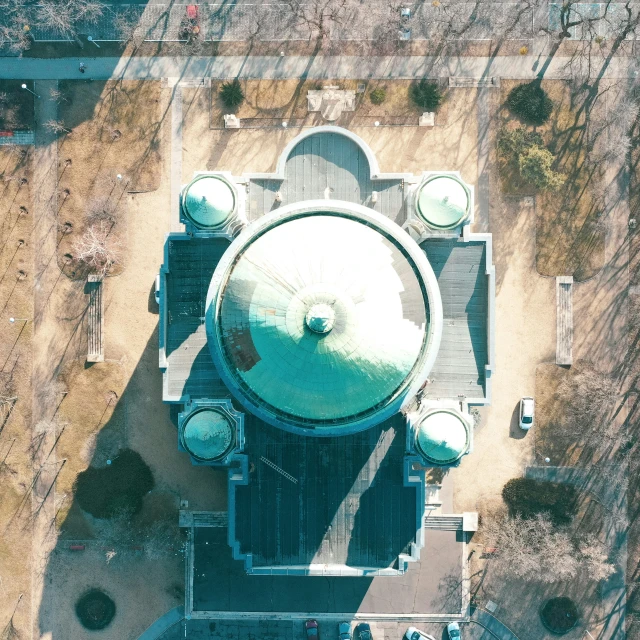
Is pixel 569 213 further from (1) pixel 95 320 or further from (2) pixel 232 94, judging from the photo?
(1) pixel 95 320

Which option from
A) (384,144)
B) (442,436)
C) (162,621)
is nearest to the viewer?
(442,436)

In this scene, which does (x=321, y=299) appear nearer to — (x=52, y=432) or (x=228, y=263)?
(x=228, y=263)

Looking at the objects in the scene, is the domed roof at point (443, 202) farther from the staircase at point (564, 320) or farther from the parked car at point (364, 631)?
the parked car at point (364, 631)

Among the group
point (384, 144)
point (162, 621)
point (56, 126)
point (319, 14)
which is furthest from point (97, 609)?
point (319, 14)

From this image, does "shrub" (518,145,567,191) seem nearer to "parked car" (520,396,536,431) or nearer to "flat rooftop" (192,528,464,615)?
"parked car" (520,396,536,431)

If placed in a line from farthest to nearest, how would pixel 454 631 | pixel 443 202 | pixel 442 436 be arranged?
1. pixel 454 631
2. pixel 443 202
3. pixel 442 436

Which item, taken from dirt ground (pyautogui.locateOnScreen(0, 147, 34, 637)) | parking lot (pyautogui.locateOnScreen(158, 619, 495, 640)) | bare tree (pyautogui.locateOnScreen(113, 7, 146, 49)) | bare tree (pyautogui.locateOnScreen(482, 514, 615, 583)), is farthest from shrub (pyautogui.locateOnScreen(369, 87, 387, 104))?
parking lot (pyautogui.locateOnScreen(158, 619, 495, 640))
